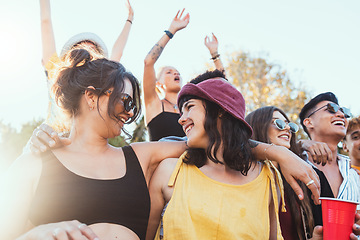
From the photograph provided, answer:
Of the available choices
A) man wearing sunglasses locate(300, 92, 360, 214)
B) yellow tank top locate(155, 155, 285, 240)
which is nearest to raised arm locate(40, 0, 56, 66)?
yellow tank top locate(155, 155, 285, 240)

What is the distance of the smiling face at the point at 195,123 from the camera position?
9.00 feet

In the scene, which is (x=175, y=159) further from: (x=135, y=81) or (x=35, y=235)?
(x=35, y=235)

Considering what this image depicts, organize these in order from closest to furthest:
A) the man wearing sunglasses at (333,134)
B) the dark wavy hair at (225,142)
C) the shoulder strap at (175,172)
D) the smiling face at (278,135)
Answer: the shoulder strap at (175,172) → the dark wavy hair at (225,142) → the smiling face at (278,135) → the man wearing sunglasses at (333,134)

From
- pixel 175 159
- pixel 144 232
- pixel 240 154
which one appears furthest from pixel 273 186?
pixel 144 232

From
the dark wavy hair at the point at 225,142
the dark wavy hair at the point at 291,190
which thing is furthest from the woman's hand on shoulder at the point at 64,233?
the dark wavy hair at the point at 291,190

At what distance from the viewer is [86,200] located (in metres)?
2.13

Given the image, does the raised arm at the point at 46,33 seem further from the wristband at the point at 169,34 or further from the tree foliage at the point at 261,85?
the tree foliage at the point at 261,85

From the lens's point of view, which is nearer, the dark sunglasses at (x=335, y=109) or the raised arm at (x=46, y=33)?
the raised arm at (x=46, y=33)

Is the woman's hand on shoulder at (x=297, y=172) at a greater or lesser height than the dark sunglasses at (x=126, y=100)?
lesser

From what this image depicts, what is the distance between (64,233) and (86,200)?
469 mm

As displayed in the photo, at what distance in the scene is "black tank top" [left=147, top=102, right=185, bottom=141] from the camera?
4.29m

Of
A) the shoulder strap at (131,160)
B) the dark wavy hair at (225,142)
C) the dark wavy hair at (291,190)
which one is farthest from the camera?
the dark wavy hair at (291,190)

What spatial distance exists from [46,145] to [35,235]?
0.64 metres

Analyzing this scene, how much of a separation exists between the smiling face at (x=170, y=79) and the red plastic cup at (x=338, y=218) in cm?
309
